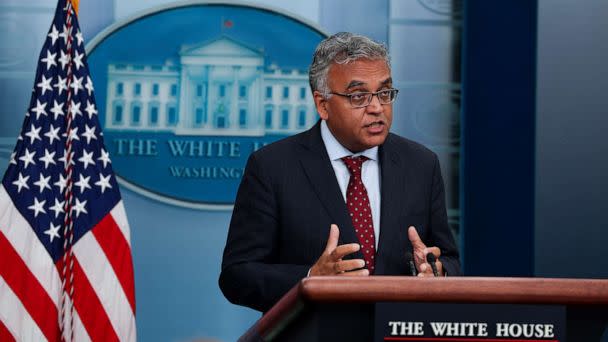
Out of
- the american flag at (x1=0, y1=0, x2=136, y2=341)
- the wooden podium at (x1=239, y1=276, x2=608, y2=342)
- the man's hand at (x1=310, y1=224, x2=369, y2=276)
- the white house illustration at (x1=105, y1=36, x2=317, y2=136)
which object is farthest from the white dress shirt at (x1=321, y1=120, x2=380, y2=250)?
the white house illustration at (x1=105, y1=36, x2=317, y2=136)

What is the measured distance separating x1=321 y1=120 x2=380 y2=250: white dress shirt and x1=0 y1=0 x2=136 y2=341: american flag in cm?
130

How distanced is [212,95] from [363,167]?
181 centimetres

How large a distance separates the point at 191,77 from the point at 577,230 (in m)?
1.83

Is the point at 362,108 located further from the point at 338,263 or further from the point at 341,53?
the point at 338,263

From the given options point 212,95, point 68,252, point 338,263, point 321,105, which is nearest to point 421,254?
point 338,263

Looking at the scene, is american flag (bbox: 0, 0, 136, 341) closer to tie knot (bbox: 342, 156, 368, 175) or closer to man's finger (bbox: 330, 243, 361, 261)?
tie knot (bbox: 342, 156, 368, 175)

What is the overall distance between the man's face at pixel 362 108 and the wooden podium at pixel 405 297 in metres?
0.93

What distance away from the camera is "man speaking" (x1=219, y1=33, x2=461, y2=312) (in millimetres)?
2236

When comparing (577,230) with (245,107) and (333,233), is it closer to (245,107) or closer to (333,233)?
(245,107)

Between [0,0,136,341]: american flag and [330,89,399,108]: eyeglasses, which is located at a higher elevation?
[330,89,399,108]: eyeglasses

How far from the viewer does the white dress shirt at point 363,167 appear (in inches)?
92.8

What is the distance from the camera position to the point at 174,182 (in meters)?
4.04

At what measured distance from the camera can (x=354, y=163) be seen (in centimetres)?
239

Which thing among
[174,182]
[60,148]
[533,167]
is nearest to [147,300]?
[174,182]
